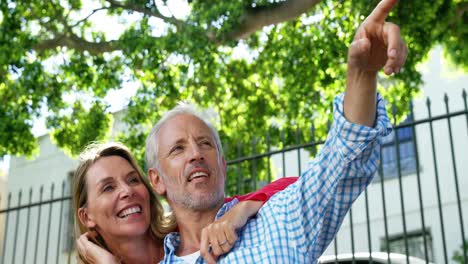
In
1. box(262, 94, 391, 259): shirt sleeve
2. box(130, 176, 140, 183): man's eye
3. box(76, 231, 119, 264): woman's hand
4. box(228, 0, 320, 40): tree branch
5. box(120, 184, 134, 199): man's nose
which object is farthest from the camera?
box(228, 0, 320, 40): tree branch

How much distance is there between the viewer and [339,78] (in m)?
9.62

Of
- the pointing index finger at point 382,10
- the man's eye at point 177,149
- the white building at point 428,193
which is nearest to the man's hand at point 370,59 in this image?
the pointing index finger at point 382,10

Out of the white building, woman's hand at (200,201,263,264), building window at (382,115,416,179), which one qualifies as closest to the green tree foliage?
the white building

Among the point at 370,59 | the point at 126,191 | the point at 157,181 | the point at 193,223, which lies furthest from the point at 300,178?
the point at 126,191

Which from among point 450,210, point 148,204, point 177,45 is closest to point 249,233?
point 148,204

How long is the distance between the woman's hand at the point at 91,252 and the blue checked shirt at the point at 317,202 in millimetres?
888

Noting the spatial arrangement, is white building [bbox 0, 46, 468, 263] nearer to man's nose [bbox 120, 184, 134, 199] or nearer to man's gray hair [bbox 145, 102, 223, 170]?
man's nose [bbox 120, 184, 134, 199]

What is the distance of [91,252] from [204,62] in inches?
242

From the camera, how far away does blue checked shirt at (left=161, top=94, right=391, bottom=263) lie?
2.31 meters

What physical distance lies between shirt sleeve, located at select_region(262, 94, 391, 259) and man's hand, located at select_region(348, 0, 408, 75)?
18 centimetres

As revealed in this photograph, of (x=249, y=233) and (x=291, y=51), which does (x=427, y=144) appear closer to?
(x=291, y=51)

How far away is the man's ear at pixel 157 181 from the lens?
10.4 ft

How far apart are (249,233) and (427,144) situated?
12956 mm

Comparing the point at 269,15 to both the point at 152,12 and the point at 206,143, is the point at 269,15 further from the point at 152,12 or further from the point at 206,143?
the point at 206,143
